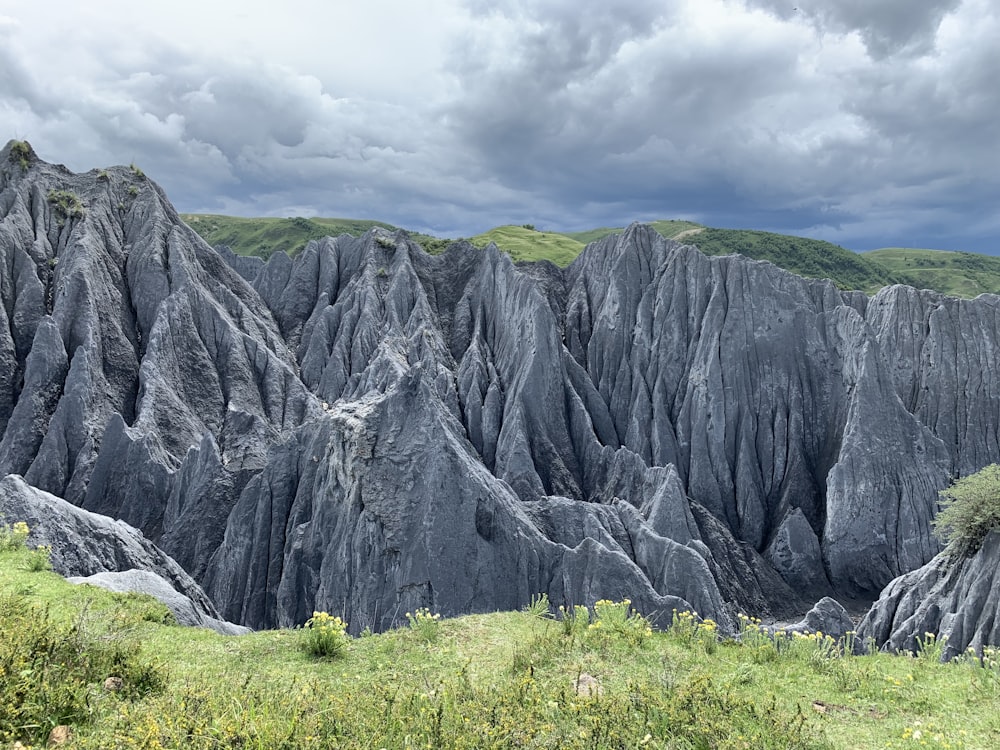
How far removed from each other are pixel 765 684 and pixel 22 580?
1261 centimetres

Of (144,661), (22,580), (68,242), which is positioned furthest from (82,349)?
(144,661)

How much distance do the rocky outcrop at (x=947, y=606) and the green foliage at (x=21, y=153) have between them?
7221cm

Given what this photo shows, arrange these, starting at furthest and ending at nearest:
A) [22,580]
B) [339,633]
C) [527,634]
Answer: [22,580]
[527,634]
[339,633]

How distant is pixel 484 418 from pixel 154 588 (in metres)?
36.9

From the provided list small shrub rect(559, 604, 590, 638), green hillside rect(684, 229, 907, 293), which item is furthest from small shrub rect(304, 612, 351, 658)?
green hillside rect(684, 229, 907, 293)

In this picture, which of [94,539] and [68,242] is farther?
[68,242]

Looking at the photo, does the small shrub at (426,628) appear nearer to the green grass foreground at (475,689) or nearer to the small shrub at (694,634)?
the green grass foreground at (475,689)

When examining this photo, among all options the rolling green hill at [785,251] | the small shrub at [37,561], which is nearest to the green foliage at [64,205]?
the small shrub at [37,561]

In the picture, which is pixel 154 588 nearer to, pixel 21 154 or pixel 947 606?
pixel 947 606

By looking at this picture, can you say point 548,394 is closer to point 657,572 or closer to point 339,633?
point 657,572

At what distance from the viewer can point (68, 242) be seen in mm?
53781

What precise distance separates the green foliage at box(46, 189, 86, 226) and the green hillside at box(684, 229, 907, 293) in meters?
145

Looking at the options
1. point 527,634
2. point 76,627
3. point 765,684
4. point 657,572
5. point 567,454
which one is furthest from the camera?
point 567,454

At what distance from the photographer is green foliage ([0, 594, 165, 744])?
5.98 meters
